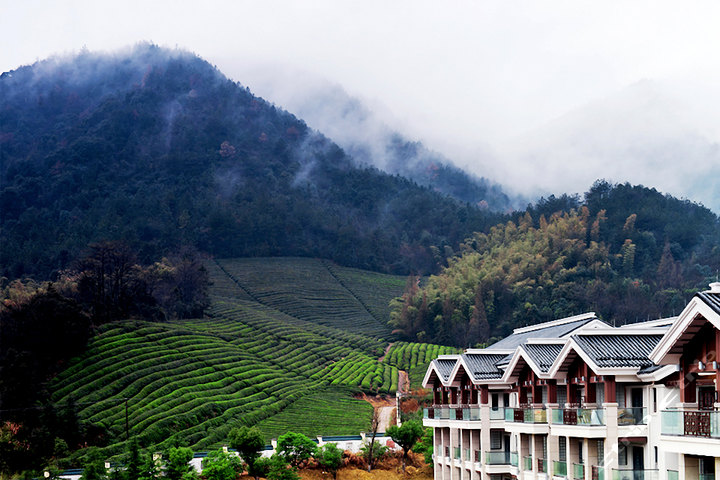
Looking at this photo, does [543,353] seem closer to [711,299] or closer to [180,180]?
[711,299]

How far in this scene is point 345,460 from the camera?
3425 cm

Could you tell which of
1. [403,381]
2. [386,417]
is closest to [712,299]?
[386,417]

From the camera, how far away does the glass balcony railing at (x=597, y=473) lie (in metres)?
18.0

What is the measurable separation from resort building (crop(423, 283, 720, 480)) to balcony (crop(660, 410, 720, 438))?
0.06 ft

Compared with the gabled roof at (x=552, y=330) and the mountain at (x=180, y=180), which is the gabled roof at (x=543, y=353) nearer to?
the gabled roof at (x=552, y=330)

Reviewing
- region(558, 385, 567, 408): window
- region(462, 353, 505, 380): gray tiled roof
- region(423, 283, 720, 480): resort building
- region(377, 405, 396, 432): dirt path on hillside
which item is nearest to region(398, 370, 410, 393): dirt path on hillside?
region(377, 405, 396, 432): dirt path on hillside

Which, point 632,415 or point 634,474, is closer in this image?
point 634,474

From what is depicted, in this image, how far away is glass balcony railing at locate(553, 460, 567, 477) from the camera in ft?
64.6

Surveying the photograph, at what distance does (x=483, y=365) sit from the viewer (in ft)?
88.7

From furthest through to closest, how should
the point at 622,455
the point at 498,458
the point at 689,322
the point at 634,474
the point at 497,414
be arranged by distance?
1. the point at 497,414
2. the point at 498,458
3. the point at 622,455
4. the point at 634,474
5. the point at 689,322

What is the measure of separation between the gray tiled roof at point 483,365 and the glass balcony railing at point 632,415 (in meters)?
7.72

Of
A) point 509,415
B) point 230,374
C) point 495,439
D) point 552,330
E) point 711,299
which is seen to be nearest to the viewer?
point 711,299

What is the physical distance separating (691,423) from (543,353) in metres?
9.17

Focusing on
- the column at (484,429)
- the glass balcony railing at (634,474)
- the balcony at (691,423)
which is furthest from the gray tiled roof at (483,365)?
the balcony at (691,423)
